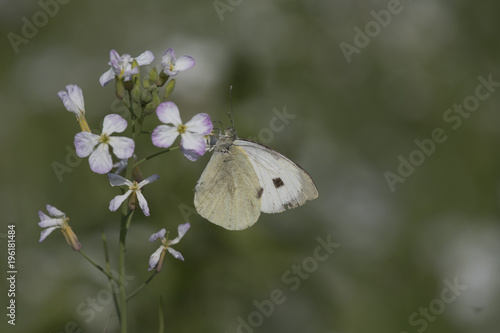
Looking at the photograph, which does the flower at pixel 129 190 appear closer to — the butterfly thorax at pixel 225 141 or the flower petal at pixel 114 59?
the flower petal at pixel 114 59

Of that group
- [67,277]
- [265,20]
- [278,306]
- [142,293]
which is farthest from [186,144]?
[265,20]

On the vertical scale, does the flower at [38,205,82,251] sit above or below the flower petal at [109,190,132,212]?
below

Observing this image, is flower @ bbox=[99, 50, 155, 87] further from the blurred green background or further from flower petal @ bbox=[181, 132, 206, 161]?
the blurred green background

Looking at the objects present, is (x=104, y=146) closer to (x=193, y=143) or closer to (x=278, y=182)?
(x=193, y=143)

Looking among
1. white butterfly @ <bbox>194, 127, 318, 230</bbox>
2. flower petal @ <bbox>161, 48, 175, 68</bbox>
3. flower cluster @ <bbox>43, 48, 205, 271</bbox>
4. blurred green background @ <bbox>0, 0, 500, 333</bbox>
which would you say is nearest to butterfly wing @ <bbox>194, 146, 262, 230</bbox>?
white butterfly @ <bbox>194, 127, 318, 230</bbox>

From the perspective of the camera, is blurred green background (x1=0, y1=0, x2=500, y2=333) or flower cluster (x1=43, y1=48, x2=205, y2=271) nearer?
flower cluster (x1=43, y1=48, x2=205, y2=271)
